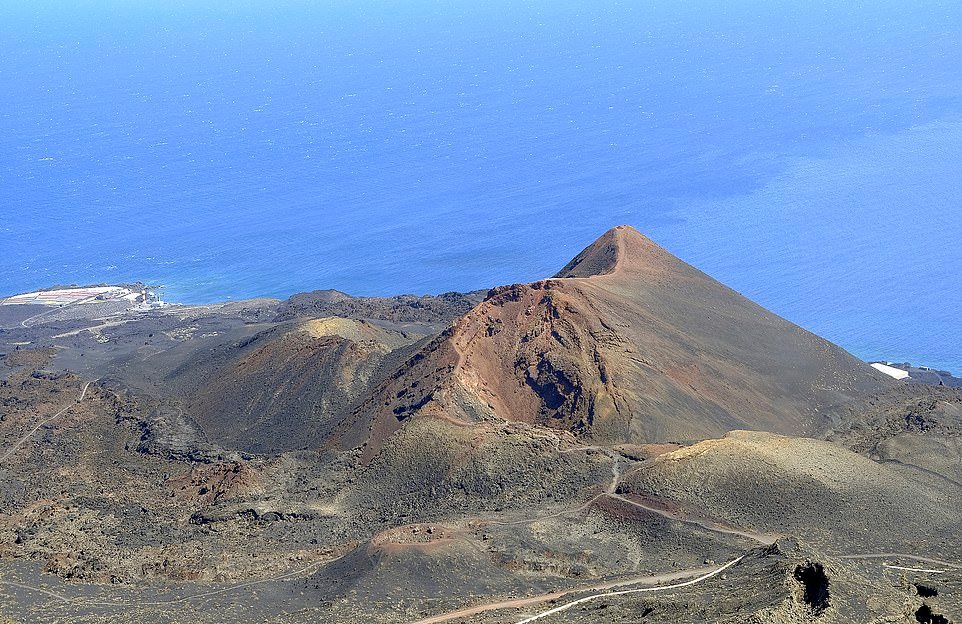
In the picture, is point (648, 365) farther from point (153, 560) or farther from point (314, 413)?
point (153, 560)

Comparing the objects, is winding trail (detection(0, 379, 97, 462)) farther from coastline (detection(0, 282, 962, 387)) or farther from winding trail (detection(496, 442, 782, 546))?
winding trail (detection(496, 442, 782, 546))

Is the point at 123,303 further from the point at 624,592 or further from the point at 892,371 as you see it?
the point at 624,592

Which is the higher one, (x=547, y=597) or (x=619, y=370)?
(x=619, y=370)

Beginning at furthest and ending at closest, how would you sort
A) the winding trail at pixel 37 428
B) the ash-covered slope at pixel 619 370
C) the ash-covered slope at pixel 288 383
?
the ash-covered slope at pixel 288 383 → the winding trail at pixel 37 428 → the ash-covered slope at pixel 619 370

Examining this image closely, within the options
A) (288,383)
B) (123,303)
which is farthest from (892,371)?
(123,303)

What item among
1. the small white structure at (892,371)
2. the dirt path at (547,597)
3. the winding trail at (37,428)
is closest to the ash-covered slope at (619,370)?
the dirt path at (547,597)

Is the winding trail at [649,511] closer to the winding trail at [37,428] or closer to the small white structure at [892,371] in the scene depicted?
the winding trail at [37,428]

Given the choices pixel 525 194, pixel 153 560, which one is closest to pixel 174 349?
pixel 153 560

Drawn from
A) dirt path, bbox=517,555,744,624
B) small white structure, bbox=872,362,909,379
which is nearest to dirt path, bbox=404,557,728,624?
dirt path, bbox=517,555,744,624

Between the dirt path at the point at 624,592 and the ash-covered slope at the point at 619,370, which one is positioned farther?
the ash-covered slope at the point at 619,370

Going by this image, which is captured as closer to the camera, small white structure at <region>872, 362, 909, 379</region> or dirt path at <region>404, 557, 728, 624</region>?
dirt path at <region>404, 557, 728, 624</region>
